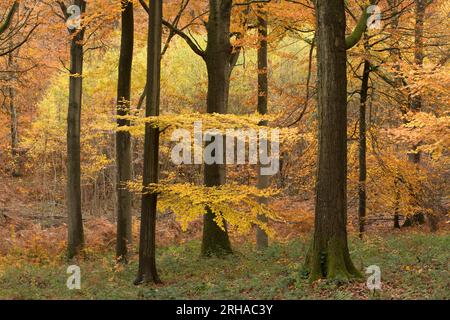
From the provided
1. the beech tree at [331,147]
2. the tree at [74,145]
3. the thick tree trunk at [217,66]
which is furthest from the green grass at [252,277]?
the thick tree trunk at [217,66]

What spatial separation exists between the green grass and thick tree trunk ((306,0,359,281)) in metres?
0.58

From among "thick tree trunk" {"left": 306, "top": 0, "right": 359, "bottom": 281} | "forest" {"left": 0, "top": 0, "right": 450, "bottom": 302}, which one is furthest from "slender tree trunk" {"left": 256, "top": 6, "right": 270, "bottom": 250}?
"thick tree trunk" {"left": 306, "top": 0, "right": 359, "bottom": 281}

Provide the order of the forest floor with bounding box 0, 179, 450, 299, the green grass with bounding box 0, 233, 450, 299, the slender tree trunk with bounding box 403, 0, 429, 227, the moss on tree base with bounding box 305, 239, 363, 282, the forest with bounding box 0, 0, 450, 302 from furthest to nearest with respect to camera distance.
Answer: the slender tree trunk with bounding box 403, 0, 429, 227, the forest with bounding box 0, 0, 450, 302, the moss on tree base with bounding box 305, 239, 363, 282, the forest floor with bounding box 0, 179, 450, 299, the green grass with bounding box 0, 233, 450, 299

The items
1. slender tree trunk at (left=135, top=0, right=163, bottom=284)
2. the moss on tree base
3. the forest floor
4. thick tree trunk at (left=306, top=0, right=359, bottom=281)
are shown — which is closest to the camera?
the forest floor

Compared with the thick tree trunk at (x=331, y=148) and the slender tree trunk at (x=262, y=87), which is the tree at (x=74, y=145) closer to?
the slender tree trunk at (x=262, y=87)

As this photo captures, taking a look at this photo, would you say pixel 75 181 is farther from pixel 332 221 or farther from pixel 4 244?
pixel 332 221

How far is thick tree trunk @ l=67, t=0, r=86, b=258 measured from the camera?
1521cm

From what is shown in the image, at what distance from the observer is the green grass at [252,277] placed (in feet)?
26.4

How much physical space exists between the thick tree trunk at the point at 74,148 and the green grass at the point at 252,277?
3.97 feet

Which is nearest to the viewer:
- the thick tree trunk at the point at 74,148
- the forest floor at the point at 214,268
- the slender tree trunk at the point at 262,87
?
the forest floor at the point at 214,268

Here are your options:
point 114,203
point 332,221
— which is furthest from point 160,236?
point 332,221

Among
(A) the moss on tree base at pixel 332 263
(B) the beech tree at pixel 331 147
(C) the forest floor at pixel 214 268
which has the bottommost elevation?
(C) the forest floor at pixel 214 268

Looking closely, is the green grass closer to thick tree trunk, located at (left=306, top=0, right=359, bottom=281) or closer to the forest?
the forest
